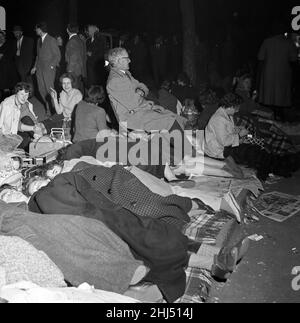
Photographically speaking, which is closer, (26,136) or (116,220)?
(116,220)

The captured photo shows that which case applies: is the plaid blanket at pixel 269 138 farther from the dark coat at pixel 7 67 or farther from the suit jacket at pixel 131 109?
the dark coat at pixel 7 67

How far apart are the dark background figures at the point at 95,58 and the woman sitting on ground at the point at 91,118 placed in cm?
408

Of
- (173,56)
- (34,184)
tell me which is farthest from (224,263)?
(173,56)

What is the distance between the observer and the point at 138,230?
3.22 metres

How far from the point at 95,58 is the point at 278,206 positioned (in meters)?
6.11

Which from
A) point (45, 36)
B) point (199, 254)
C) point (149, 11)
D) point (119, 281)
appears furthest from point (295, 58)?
point (149, 11)

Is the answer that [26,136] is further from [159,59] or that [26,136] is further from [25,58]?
[159,59]

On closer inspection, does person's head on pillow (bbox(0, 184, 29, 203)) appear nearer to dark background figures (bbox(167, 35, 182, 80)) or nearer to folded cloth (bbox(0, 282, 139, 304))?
folded cloth (bbox(0, 282, 139, 304))

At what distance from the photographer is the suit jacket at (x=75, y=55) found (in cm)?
886

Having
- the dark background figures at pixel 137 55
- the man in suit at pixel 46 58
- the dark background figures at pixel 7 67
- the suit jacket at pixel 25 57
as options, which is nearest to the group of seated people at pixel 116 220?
the man in suit at pixel 46 58

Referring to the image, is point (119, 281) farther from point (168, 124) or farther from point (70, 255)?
point (168, 124)

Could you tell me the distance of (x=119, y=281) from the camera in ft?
9.93

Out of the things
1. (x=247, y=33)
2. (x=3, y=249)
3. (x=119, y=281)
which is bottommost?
(x=119, y=281)
